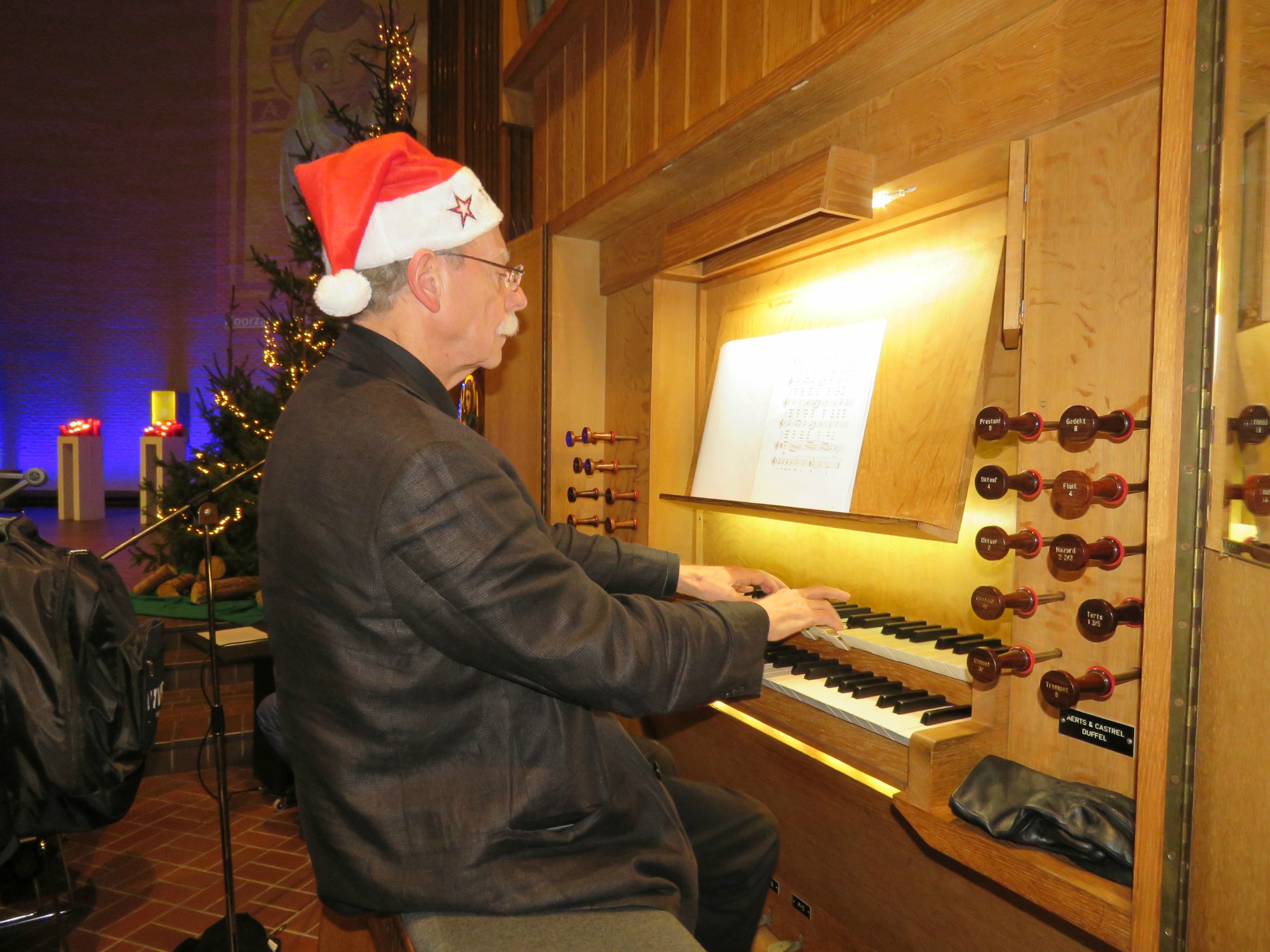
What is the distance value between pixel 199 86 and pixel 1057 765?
1332cm

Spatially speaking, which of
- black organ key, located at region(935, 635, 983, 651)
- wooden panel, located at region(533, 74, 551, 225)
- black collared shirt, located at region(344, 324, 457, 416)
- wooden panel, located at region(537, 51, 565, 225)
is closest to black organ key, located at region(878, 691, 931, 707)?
black organ key, located at region(935, 635, 983, 651)

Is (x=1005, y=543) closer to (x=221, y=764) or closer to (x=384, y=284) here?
(x=384, y=284)

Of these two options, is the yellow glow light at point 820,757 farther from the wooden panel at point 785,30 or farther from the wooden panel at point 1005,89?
the wooden panel at point 785,30

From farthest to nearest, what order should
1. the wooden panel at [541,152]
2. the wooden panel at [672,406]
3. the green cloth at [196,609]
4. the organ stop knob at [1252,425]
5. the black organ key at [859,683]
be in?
1. the green cloth at [196,609]
2. the wooden panel at [541,152]
3. the wooden panel at [672,406]
4. the black organ key at [859,683]
5. the organ stop knob at [1252,425]

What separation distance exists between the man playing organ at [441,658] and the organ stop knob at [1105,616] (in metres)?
0.52

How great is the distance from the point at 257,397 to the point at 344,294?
4.52 meters

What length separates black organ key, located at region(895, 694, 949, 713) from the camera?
167 centimetres

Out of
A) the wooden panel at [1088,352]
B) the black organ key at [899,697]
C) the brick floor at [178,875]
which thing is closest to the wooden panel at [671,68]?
the wooden panel at [1088,352]

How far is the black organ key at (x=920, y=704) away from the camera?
1.67 m

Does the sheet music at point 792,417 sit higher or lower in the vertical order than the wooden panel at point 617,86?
lower

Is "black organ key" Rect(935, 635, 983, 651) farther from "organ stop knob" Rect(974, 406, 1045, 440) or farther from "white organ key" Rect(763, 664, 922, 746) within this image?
"organ stop knob" Rect(974, 406, 1045, 440)

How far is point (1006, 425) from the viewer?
55.5 inches

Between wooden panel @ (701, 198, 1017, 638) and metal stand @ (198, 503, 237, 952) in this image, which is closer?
wooden panel @ (701, 198, 1017, 638)

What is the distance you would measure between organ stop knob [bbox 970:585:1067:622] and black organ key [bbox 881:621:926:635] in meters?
0.57
